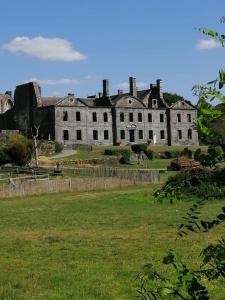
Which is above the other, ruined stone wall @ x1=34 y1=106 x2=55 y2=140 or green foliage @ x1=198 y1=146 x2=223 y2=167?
ruined stone wall @ x1=34 y1=106 x2=55 y2=140

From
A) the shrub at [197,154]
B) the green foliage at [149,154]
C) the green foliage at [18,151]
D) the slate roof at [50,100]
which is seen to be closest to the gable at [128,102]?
the slate roof at [50,100]

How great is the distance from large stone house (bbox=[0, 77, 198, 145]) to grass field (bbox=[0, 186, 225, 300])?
6440cm

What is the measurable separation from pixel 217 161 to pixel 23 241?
1654cm

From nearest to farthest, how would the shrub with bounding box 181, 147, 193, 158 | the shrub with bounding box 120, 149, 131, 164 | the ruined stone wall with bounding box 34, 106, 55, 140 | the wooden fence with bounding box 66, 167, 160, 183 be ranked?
the shrub with bounding box 181, 147, 193, 158
the wooden fence with bounding box 66, 167, 160, 183
the shrub with bounding box 120, 149, 131, 164
the ruined stone wall with bounding box 34, 106, 55, 140

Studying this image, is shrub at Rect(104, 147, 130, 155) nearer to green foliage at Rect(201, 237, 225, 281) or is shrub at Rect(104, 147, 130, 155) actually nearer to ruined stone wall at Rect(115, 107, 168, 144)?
ruined stone wall at Rect(115, 107, 168, 144)

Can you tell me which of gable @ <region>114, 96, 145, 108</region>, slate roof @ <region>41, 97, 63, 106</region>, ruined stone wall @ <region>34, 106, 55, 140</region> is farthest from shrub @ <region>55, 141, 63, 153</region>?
gable @ <region>114, 96, 145, 108</region>

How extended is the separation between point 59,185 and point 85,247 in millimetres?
28997

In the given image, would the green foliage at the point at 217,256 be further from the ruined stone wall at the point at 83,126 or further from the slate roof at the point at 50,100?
the slate roof at the point at 50,100

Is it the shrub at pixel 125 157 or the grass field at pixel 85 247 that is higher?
the shrub at pixel 125 157

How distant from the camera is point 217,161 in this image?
3.58 m

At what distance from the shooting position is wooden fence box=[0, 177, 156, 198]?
4281 centimetres

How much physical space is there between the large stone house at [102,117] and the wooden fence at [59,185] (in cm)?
4561

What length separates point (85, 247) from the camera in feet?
58.5

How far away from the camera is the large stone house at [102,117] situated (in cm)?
9750
